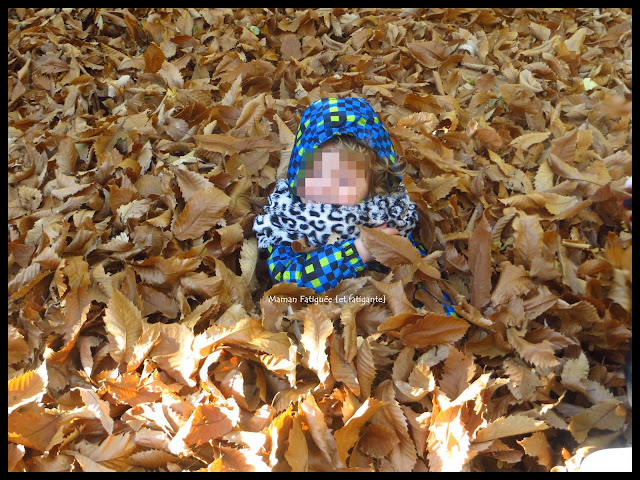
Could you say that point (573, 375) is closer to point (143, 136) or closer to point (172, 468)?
point (172, 468)

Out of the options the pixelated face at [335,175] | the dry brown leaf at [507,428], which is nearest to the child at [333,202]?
the pixelated face at [335,175]

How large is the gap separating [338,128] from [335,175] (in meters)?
0.14

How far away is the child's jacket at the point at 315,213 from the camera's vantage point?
55.1 inches

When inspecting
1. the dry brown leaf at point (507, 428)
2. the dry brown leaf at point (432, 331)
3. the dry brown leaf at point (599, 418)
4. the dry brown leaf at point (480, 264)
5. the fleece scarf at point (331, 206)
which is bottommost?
the dry brown leaf at point (599, 418)

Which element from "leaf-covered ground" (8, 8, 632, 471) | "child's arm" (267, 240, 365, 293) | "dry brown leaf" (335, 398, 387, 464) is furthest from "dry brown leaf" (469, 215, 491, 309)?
"dry brown leaf" (335, 398, 387, 464)

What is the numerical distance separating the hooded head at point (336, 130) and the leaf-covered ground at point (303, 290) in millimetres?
211

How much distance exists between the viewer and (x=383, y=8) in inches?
103

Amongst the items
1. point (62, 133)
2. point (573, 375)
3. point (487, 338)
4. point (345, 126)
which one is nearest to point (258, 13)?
point (62, 133)

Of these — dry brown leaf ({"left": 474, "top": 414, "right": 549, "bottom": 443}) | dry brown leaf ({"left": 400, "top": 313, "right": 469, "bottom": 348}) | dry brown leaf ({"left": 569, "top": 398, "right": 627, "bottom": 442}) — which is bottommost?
dry brown leaf ({"left": 569, "top": 398, "right": 627, "bottom": 442})

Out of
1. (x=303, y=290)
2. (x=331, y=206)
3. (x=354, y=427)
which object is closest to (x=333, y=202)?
(x=331, y=206)

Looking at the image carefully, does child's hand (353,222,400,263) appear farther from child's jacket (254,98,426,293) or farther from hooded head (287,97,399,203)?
hooded head (287,97,399,203)

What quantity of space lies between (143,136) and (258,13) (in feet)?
3.76

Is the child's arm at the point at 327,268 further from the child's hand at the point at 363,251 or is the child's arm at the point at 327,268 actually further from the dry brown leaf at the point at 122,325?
the dry brown leaf at the point at 122,325

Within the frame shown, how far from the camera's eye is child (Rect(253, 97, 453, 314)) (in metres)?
1.39
